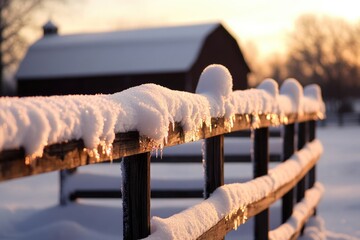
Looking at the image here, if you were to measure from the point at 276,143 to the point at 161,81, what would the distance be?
1940 centimetres

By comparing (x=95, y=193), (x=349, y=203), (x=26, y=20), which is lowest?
(x=349, y=203)

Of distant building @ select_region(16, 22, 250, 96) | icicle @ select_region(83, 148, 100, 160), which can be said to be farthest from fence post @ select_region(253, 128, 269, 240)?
Result: distant building @ select_region(16, 22, 250, 96)

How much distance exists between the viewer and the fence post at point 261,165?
4133mm

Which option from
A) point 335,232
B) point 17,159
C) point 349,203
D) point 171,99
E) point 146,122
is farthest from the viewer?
point 349,203

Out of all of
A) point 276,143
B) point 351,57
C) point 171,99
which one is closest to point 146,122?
point 171,99

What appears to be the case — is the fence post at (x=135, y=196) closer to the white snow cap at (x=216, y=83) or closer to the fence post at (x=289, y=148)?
the white snow cap at (x=216, y=83)

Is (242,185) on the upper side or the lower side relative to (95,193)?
upper

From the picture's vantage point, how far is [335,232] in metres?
6.39

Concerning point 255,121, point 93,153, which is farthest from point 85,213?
point 93,153

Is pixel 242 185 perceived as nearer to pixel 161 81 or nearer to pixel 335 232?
pixel 335 232

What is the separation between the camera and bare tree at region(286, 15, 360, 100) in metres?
71.6

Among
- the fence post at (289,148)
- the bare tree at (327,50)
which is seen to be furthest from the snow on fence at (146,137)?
the bare tree at (327,50)

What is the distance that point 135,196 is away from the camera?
82.1 inches

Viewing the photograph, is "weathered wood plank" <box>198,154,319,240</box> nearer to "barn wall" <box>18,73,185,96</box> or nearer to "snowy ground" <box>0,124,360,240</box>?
"snowy ground" <box>0,124,360,240</box>
